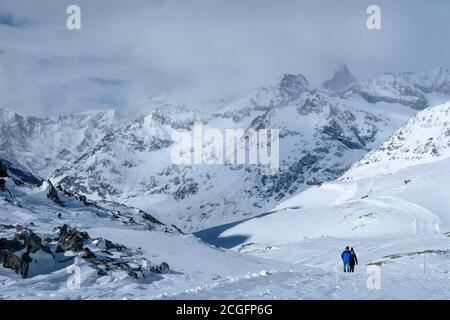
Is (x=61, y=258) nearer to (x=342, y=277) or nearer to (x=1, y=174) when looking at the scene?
(x=342, y=277)

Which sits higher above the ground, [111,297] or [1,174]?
[1,174]

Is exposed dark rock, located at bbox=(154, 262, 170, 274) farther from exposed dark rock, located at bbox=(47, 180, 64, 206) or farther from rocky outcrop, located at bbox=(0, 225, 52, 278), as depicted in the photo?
exposed dark rock, located at bbox=(47, 180, 64, 206)

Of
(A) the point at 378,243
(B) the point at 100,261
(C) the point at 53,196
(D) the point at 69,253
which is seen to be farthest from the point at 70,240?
(A) the point at 378,243

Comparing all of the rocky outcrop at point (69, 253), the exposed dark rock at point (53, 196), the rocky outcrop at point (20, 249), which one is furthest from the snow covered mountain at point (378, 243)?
the exposed dark rock at point (53, 196)

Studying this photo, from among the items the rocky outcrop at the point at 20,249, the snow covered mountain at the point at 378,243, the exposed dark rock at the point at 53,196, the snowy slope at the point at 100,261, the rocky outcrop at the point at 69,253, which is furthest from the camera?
the exposed dark rock at the point at 53,196

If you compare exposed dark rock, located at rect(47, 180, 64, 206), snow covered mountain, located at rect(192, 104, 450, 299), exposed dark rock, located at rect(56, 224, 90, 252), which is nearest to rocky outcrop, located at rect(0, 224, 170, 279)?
exposed dark rock, located at rect(56, 224, 90, 252)

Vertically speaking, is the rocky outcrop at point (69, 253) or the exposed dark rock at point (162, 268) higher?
the rocky outcrop at point (69, 253)

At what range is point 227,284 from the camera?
2939 centimetres

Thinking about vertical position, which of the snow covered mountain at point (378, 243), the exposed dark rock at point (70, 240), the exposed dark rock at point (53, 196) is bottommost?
the snow covered mountain at point (378, 243)

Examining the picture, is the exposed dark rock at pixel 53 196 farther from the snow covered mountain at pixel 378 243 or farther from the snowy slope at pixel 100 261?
the snow covered mountain at pixel 378 243

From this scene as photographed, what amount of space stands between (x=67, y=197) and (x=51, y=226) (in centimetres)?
1891

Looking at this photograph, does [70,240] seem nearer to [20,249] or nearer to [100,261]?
[100,261]
